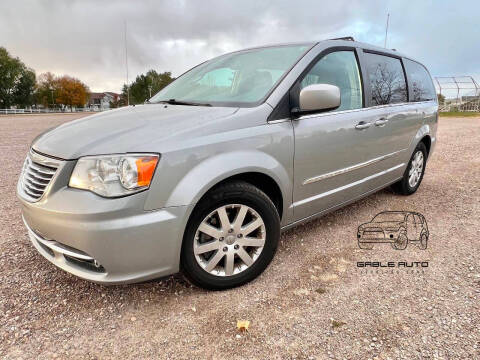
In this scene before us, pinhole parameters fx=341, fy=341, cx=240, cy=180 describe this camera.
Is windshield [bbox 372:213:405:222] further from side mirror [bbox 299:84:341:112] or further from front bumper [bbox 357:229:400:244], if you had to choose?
side mirror [bbox 299:84:341:112]

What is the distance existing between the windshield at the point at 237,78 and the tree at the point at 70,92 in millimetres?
79525

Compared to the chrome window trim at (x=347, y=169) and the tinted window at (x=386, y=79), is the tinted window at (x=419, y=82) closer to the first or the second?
the tinted window at (x=386, y=79)

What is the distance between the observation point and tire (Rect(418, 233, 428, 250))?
286cm

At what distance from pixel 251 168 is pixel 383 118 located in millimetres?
1764

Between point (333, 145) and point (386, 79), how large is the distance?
52.8 inches

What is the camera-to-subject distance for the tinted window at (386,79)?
3.25 metres

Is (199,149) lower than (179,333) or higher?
higher

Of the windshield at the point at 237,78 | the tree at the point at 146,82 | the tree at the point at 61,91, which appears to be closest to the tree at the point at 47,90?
the tree at the point at 61,91

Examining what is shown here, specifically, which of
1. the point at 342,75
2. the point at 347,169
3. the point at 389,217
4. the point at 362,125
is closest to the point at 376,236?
the point at 389,217

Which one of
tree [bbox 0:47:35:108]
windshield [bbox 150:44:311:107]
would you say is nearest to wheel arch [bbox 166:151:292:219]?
windshield [bbox 150:44:311:107]

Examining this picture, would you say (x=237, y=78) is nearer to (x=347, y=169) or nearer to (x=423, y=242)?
(x=347, y=169)

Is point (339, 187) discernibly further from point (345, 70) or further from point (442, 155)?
point (442, 155)

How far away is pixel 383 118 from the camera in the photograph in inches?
128

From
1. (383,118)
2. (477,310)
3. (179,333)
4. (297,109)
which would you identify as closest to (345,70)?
(383,118)
